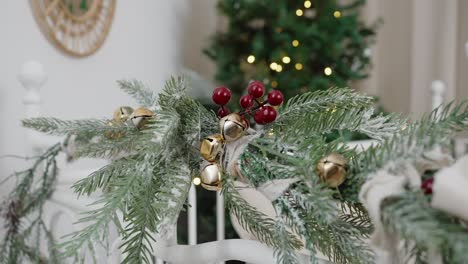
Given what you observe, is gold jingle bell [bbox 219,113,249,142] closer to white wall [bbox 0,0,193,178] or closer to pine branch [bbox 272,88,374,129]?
pine branch [bbox 272,88,374,129]

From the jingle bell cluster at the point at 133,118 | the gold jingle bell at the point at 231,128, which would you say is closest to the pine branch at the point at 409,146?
the gold jingle bell at the point at 231,128

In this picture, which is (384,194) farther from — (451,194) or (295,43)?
(295,43)

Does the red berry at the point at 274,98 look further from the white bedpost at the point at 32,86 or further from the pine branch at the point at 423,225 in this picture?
the white bedpost at the point at 32,86

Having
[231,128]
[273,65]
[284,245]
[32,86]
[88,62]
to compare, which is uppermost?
[273,65]

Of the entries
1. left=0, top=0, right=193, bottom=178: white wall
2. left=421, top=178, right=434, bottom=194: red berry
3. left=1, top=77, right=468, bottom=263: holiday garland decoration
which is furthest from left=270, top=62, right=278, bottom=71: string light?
left=421, top=178, right=434, bottom=194: red berry

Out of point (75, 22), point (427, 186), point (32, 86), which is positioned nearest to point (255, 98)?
point (427, 186)

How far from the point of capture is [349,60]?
5.24 ft

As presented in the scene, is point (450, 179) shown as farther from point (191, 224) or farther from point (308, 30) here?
point (308, 30)

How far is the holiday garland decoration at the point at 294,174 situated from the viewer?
10.5 inches

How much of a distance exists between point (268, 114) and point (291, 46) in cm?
112

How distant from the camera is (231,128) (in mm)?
397

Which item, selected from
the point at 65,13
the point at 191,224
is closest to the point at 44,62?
the point at 65,13

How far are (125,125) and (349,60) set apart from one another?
1256mm

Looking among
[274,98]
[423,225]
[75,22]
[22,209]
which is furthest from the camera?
[75,22]
